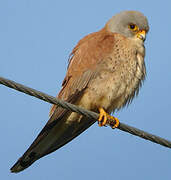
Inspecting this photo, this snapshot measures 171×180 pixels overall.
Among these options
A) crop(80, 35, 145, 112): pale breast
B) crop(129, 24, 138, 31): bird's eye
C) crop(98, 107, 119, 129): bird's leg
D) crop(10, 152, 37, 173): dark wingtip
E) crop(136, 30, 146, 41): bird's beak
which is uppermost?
crop(129, 24, 138, 31): bird's eye

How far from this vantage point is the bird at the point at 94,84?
4.16m

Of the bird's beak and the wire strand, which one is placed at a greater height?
the bird's beak

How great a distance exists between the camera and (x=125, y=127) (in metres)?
3.36

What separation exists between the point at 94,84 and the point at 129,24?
103 centimetres

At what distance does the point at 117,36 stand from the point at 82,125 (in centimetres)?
105

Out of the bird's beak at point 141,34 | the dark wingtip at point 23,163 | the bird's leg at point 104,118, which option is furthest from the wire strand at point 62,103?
the bird's beak at point 141,34

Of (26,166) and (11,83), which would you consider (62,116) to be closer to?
(26,166)

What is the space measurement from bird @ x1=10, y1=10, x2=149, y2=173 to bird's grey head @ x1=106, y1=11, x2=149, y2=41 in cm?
5

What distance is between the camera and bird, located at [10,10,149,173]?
416 cm

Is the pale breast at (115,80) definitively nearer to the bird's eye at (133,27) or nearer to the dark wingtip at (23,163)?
the bird's eye at (133,27)

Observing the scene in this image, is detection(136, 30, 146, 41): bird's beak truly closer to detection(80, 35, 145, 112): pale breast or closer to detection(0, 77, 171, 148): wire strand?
detection(80, 35, 145, 112): pale breast

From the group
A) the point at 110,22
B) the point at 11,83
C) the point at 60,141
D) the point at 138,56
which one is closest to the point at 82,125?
the point at 60,141

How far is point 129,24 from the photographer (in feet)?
15.9

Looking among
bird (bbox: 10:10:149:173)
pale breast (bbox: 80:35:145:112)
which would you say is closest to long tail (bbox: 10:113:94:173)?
bird (bbox: 10:10:149:173)
